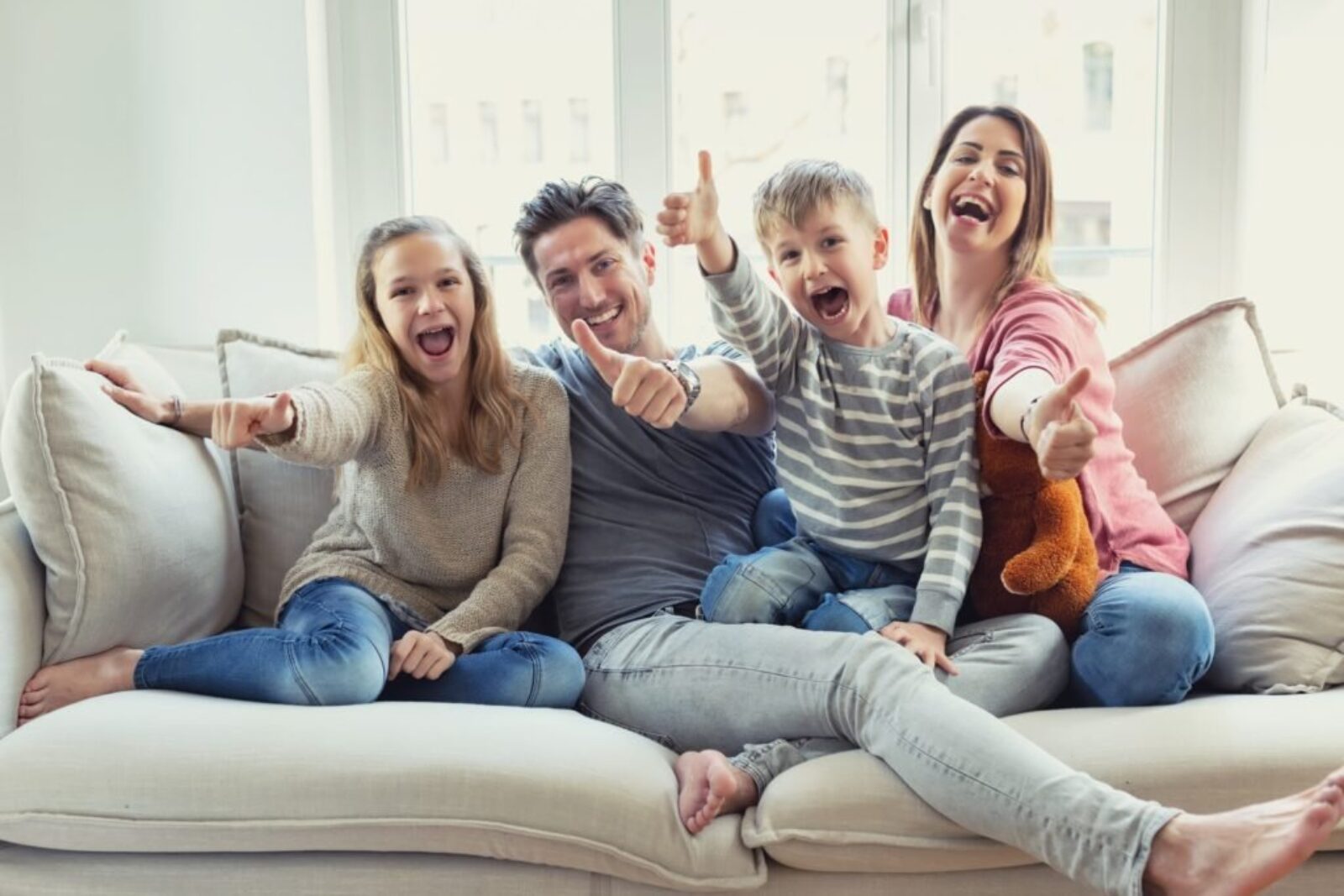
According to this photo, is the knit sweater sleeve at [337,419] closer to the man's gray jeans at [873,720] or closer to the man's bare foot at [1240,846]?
the man's gray jeans at [873,720]

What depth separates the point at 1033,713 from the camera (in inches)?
57.5

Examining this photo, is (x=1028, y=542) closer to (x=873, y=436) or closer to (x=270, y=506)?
(x=873, y=436)

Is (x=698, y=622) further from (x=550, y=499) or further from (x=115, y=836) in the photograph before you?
(x=115, y=836)

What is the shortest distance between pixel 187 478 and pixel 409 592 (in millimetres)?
337

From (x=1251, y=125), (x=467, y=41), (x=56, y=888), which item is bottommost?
(x=56, y=888)

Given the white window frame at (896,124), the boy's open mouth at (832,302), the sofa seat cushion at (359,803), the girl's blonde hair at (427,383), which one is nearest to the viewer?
→ the sofa seat cushion at (359,803)

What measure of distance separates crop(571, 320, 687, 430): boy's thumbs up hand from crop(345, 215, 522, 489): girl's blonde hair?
13.3 inches

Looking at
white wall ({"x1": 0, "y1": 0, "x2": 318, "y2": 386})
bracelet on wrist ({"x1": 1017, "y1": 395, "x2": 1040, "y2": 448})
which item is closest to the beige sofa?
bracelet on wrist ({"x1": 1017, "y1": 395, "x2": 1040, "y2": 448})

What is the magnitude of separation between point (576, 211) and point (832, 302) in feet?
1.32

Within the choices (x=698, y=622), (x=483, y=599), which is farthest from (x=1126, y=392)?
(x=483, y=599)

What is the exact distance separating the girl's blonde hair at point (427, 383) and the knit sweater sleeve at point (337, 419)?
0.03m

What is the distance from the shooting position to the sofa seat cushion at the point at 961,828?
1332 millimetres

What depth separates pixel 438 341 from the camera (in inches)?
70.5

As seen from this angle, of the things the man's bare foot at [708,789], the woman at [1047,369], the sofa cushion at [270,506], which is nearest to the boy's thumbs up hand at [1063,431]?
Answer: the woman at [1047,369]
